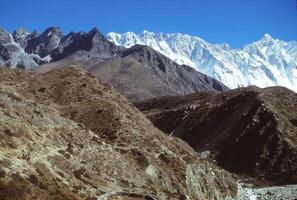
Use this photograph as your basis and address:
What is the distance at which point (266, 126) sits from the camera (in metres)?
170

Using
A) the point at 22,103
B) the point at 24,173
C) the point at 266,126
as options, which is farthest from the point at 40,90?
the point at 266,126

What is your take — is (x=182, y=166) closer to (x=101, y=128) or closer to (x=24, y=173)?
(x=101, y=128)

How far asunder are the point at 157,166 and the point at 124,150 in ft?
19.7

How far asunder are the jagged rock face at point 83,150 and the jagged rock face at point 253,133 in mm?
39396

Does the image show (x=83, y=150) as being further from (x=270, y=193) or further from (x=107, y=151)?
(x=270, y=193)

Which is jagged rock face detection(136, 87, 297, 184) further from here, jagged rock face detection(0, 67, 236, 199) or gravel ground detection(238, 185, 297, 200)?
jagged rock face detection(0, 67, 236, 199)

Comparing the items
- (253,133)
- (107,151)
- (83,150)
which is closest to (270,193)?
(253,133)

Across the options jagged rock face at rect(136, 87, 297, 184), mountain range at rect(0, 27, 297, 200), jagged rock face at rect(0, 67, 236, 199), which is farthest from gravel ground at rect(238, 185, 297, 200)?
jagged rock face at rect(136, 87, 297, 184)

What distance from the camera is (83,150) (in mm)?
78375

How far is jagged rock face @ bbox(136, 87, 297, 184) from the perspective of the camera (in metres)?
154

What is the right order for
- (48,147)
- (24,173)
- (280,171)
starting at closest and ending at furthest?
(24,173), (48,147), (280,171)

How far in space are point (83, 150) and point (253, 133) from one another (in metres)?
102

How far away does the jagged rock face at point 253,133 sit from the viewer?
6063 inches

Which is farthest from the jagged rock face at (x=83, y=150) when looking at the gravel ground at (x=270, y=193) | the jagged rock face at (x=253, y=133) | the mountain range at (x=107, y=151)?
the jagged rock face at (x=253, y=133)
